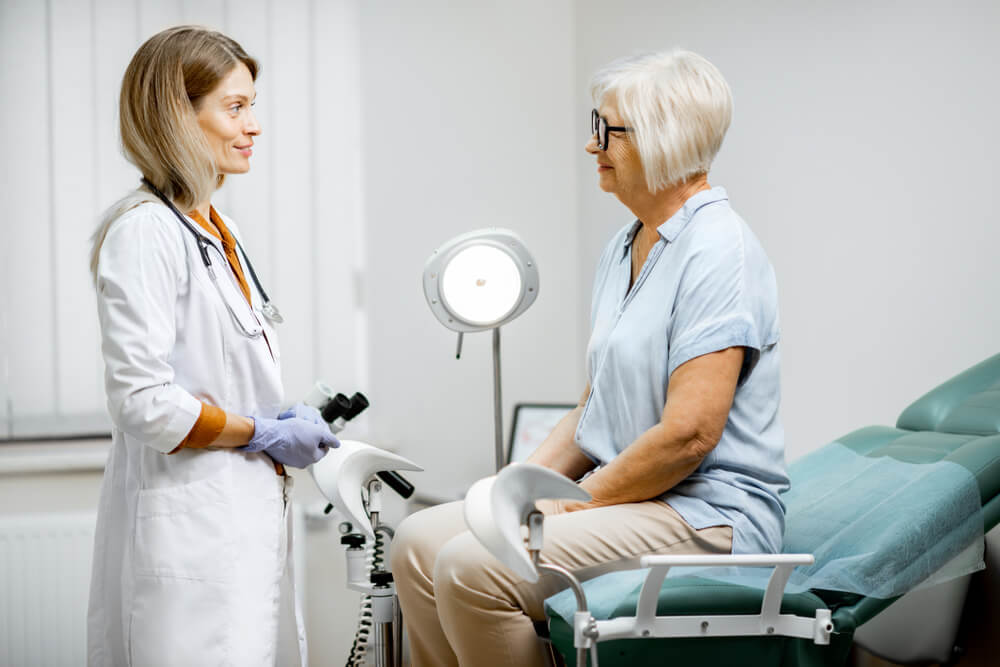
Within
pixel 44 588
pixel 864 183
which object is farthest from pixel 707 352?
pixel 44 588

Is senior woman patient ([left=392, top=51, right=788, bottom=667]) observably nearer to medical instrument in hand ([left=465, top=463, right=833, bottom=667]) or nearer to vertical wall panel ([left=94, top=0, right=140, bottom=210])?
medical instrument in hand ([left=465, top=463, right=833, bottom=667])

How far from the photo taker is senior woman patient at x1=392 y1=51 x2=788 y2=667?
1404mm


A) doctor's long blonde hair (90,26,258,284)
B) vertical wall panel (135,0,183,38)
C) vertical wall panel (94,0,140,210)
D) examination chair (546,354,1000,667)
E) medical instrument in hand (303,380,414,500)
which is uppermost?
vertical wall panel (135,0,183,38)

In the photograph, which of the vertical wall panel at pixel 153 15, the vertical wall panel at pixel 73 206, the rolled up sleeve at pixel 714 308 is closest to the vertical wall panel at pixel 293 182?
the vertical wall panel at pixel 153 15

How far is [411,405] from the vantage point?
305 centimetres

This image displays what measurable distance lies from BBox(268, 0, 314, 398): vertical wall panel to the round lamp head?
1298mm

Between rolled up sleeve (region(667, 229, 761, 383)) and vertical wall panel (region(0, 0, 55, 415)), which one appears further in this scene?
vertical wall panel (region(0, 0, 55, 415))

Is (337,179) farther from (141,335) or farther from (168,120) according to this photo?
(141,335)

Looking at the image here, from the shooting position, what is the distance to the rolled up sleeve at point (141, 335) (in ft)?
4.39

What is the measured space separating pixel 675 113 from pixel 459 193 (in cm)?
163

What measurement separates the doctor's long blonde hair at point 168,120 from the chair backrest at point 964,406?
135 centimetres

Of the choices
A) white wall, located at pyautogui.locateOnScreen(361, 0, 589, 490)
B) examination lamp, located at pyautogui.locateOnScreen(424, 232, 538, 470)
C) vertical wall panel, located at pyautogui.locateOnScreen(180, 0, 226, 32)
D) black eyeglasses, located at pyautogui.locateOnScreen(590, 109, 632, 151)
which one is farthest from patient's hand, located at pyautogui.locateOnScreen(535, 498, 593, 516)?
vertical wall panel, located at pyautogui.locateOnScreen(180, 0, 226, 32)

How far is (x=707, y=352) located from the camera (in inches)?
55.4

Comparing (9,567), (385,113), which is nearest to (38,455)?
(9,567)
